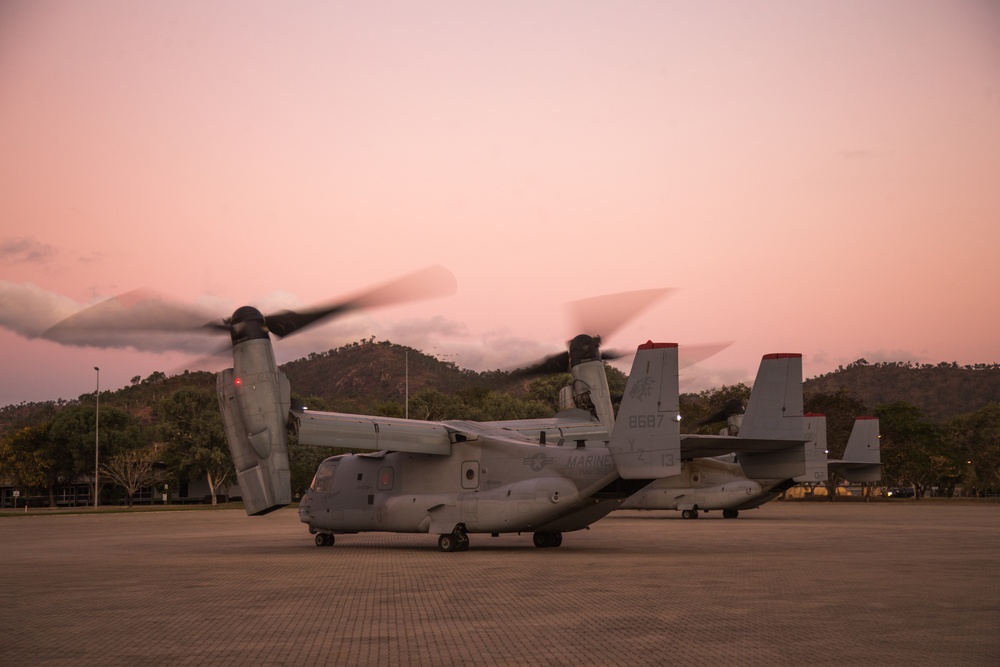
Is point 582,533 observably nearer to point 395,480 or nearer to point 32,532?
point 395,480

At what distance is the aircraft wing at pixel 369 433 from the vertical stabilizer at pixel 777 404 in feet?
30.4

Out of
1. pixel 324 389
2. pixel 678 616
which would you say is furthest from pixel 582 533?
pixel 324 389

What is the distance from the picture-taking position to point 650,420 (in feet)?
72.4

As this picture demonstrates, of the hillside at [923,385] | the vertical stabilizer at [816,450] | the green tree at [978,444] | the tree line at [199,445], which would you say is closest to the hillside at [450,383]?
the hillside at [923,385]

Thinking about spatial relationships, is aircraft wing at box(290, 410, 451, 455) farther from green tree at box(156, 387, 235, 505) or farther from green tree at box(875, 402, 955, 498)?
green tree at box(875, 402, 955, 498)

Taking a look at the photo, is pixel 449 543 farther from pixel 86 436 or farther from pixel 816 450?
pixel 86 436

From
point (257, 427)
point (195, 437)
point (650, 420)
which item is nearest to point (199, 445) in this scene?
point (195, 437)

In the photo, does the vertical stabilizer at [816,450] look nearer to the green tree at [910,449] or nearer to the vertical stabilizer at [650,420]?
the vertical stabilizer at [650,420]

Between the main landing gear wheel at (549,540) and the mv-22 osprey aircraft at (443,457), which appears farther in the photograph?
the main landing gear wheel at (549,540)

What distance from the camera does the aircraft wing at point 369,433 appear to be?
2480cm

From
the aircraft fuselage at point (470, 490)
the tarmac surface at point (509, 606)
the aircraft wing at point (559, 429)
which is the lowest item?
the tarmac surface at point (509, 606)

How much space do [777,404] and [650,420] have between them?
7957 millimetres

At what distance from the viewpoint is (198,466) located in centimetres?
8288

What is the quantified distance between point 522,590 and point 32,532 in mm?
29306
